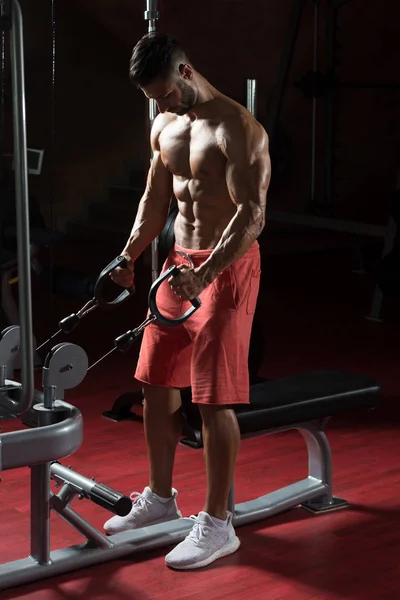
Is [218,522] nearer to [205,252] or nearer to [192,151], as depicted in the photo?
[205,252]

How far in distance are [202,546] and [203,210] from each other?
2.91ft

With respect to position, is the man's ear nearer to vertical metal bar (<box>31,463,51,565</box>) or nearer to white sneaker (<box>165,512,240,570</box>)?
vertical metal bar (<box>31,463,51,565</box>)

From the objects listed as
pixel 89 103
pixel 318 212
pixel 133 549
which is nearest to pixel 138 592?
pixel 133 549

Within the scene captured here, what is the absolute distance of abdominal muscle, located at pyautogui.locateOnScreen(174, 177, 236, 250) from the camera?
264 centimetres

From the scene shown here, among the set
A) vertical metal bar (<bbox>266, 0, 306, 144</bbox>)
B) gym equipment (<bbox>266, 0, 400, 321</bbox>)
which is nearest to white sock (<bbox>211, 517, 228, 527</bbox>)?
gym equipment (<bbox>266, 0, 400, 321</bbox>)

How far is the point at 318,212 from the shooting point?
7.81 meters

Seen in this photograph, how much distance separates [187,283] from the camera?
2.51m

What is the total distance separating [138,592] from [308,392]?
2.76 feet

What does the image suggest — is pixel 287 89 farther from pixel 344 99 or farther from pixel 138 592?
pixel 138 592

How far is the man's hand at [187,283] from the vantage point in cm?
251

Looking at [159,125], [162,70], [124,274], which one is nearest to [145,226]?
[124,274]

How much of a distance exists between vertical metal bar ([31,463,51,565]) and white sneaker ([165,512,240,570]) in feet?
1.14

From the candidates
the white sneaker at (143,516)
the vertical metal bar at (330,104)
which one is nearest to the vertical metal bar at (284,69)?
the vertical metal bar at (330,104)

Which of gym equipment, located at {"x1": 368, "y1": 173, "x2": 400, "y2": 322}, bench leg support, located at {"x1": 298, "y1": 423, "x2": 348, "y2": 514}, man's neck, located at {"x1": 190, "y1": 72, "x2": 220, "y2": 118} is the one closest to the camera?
man's neck, located at {"x1": 190, "y1": 72, "x2": 220, "y2": 118}
